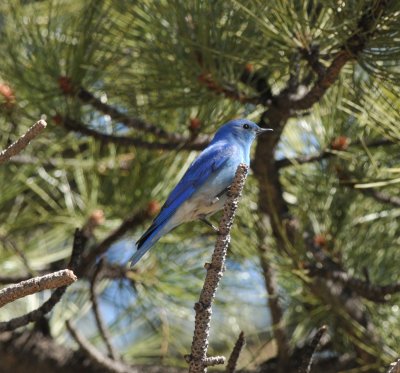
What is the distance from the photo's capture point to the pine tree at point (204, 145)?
1.59 metres

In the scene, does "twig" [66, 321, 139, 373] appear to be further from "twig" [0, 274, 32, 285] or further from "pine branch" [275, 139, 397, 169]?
"pine branch" [275, 139, 397, 169]

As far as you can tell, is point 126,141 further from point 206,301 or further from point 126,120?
point 206,301

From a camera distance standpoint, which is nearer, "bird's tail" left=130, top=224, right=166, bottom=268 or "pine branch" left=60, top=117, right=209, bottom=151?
"bird's tail" left=130, top=224, right=166, bottom=268

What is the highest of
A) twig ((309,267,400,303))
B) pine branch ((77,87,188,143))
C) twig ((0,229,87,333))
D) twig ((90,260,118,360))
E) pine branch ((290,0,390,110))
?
pine branch ((290,0,390,110))

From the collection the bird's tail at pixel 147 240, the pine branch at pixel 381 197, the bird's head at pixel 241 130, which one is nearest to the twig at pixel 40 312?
the bird's tail at pixel 147 240

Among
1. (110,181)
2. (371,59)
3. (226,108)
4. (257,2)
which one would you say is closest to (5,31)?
(110,181)

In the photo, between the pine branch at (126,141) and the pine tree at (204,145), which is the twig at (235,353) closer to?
the pine tree at (204,145)

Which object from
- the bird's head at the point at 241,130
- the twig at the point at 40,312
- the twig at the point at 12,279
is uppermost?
the bird's head at the point at 241,130

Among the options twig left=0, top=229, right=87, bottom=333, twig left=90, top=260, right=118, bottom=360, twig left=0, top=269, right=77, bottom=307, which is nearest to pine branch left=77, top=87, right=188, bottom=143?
twig left=90, top=260, right=118, bottom=360

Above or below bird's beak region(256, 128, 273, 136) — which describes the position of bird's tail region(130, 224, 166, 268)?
below

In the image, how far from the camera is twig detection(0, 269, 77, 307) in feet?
2.91

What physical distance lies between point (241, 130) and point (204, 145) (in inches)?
4.5

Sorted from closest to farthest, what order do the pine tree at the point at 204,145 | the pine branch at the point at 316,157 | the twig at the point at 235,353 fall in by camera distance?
the twig at the point at 235,353 → the pine tree at the point at 204,145 → the pine branch at the point at 316,157

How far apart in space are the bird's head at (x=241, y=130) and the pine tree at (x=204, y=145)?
1.0 inches
